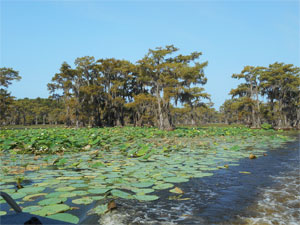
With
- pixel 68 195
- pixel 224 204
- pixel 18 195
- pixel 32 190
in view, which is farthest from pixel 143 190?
pixel 18 195

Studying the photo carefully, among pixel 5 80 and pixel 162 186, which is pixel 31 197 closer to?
pixel 162 186

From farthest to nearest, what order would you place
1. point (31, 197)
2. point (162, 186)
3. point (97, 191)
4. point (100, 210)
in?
point (162, 186) → point (97, 191) → point (31, 197) → point (100, 210)

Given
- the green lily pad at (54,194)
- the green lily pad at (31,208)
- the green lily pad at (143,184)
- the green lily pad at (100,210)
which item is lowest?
the green lily pad at (100,210)

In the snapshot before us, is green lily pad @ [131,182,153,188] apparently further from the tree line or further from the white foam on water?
the tree line

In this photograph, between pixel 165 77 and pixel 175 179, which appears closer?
pixel 175 179

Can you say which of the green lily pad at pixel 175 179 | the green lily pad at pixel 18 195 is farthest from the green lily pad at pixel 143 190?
the green lily pad at pixel 18 195

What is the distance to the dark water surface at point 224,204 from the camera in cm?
269

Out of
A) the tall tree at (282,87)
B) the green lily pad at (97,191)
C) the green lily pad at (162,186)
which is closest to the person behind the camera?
the green lily pad at (97,191)

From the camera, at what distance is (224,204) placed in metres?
3.20

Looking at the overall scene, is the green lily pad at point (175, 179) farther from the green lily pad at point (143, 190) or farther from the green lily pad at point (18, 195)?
the green lily pad at point (18, 195)

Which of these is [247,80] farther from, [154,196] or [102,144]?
[154,196]

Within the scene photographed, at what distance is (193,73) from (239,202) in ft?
78.3

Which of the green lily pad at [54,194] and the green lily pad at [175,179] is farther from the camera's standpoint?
the green lily pad at [175,179]

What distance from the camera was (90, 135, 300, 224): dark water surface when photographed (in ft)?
Result: 8.83
